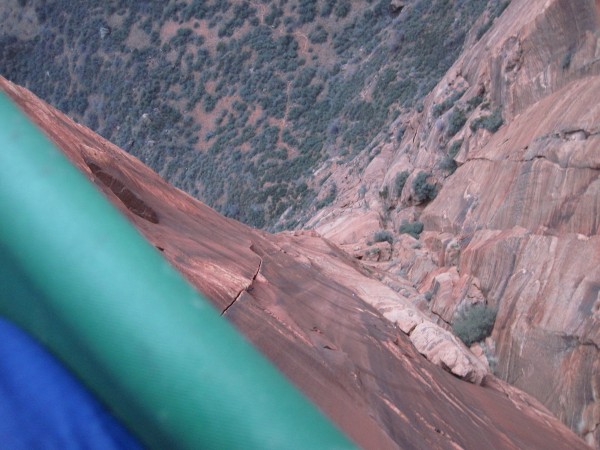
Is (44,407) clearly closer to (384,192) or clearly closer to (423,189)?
(423,189)

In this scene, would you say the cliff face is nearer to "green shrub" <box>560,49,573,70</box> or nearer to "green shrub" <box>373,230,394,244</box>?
"green shrub" <box>560,49,573,70</box>

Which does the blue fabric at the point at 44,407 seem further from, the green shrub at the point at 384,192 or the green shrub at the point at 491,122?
the green shrub at the point at 384,192

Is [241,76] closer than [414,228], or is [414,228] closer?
[414,228]

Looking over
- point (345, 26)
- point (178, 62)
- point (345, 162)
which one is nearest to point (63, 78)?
point (178, 62)

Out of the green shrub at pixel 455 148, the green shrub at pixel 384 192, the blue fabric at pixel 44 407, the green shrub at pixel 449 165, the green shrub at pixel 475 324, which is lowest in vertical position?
the green shrub at pixel 475 324

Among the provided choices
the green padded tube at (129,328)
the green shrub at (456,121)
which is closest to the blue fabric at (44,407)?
the green padded tube at (129,328)

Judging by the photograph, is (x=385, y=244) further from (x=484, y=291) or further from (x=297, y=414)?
(x=297, y=414)

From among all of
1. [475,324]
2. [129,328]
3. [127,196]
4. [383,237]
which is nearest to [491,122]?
[383,237]
